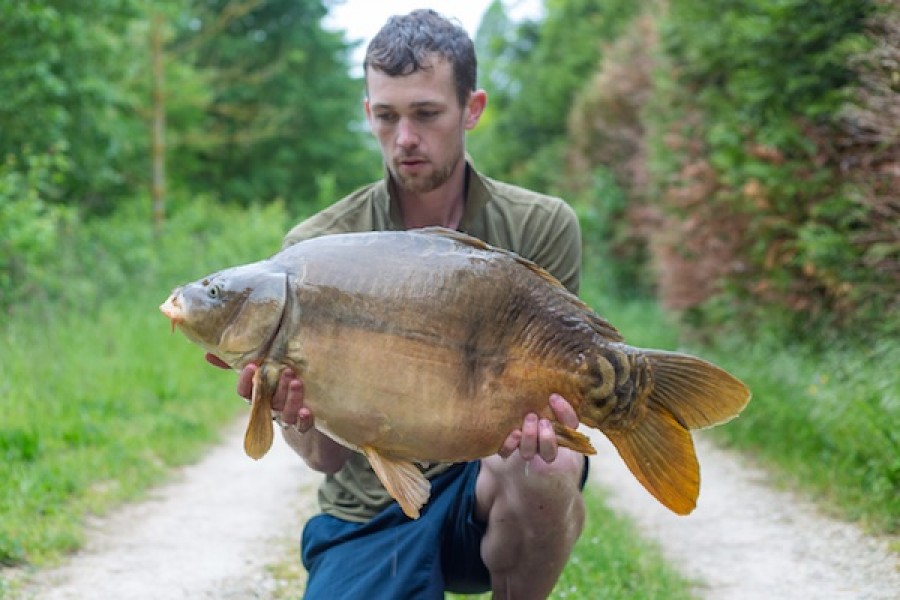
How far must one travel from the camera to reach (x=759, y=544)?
509cm

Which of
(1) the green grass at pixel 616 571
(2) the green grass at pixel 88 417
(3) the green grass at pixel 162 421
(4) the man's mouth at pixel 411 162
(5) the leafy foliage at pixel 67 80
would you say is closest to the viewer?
(4) the man's mouth at pixel 411 162

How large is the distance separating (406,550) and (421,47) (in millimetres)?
1487

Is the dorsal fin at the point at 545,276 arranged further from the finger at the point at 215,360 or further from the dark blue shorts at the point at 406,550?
the dark blue shorts at the point at 406,550

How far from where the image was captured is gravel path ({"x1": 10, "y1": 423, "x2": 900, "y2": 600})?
4348mm

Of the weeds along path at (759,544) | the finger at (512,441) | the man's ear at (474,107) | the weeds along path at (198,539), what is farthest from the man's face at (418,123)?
the weeds along path at (759,544)

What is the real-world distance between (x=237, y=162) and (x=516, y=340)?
82.7ft

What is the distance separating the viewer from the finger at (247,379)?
8.46ft

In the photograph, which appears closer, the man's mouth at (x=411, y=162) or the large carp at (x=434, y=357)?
the large carp at (x=434, y=357)

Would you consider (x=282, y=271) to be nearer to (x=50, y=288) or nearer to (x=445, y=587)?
(x=445, y=587)

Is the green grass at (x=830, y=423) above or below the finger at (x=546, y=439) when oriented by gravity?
below

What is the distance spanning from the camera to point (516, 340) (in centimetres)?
271

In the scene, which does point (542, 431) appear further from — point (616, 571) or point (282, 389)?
point (616, 571)

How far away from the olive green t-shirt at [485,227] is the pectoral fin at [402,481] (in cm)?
75

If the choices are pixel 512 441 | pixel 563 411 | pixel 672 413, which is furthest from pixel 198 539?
pixel 672 413
